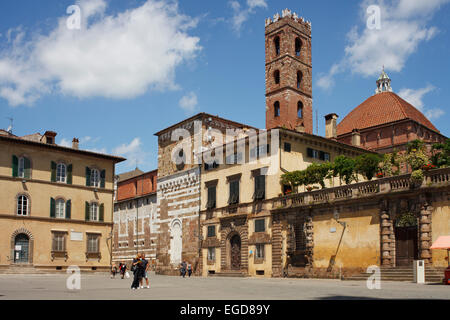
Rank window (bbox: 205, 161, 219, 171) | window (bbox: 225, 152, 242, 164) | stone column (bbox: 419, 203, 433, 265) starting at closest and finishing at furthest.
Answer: stone column (bbox: 419, 203, 433, 265), window (bbox: 225, 152, 242, 164), window (bbox: 205, 161, 219, 171)

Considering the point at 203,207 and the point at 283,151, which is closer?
the point at 283,151

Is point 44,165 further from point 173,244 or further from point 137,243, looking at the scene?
point 137,243

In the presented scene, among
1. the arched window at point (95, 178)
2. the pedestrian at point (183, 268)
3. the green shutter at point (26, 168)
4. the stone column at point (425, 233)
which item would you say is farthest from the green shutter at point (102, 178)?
the stone column at point (425, 233)

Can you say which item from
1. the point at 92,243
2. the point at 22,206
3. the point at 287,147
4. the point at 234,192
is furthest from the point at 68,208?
the point at 287,147

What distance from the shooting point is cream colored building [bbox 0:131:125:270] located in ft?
143

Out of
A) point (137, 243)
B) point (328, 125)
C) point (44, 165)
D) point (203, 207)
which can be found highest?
point (328, 125)

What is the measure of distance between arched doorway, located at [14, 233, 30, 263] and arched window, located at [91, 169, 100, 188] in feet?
26.7

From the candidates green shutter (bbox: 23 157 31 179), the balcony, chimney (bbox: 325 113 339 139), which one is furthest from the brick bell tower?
green shutter (bbox: 23 157 31 179)

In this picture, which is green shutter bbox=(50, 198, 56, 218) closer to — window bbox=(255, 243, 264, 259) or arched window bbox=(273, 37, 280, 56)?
window bbox=(255, 243, 264, 259)

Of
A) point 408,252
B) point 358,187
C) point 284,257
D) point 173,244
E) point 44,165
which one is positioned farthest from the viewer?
point 173,244

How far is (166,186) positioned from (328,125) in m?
16.9

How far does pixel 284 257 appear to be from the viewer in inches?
1484
